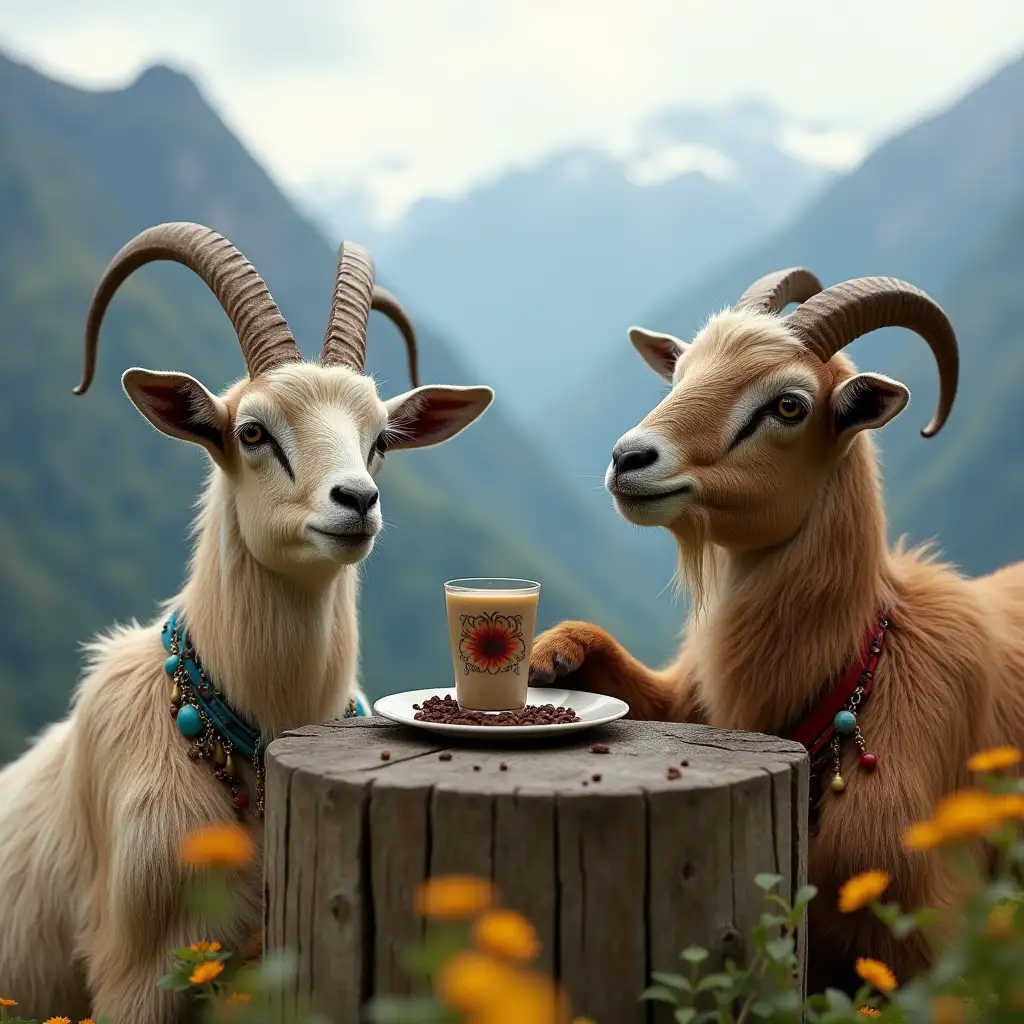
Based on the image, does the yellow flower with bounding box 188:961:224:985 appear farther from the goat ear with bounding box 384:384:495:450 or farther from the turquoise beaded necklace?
the goat ear with bounding box 384:384:495:450

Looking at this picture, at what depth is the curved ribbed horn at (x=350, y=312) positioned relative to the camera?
11.9 feet

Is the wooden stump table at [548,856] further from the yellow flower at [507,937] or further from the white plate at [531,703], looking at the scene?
the yellow flower at [507,937]

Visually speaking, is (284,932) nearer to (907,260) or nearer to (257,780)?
(257,780)

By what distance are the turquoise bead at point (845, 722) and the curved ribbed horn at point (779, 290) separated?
1.28 m

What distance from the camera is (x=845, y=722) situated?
342cm

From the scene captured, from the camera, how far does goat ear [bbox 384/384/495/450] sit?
3.82 m

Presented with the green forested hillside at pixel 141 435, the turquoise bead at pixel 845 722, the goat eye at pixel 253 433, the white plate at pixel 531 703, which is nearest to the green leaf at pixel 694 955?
the white plate at pixel 531 703

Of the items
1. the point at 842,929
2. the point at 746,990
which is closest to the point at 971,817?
the point at 746,990

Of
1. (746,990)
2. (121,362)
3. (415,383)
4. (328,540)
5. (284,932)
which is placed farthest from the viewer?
(121,362)

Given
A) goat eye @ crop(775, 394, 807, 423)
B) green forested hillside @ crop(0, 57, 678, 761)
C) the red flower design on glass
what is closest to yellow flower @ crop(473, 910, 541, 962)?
the red flower design on glass

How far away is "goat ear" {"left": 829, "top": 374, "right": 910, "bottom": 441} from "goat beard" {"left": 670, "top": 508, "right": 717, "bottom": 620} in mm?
479

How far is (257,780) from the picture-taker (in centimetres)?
342

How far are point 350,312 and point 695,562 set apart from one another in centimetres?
124

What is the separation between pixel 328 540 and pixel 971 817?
6.20ft
